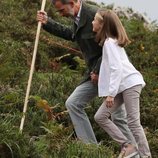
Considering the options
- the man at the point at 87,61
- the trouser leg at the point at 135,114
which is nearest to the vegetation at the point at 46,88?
the man at the point at 87,61

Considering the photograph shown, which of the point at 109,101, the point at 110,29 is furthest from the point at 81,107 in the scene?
the point at 110,29

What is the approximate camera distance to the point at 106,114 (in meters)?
8.49

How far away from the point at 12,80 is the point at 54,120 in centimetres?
181

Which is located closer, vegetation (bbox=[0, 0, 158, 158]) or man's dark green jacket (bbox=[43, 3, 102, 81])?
vegetation (bbox=[0, 0, 158, 158])

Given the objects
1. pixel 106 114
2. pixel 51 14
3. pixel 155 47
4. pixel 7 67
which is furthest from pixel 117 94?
pixel 51 14

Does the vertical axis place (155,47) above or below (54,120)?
below

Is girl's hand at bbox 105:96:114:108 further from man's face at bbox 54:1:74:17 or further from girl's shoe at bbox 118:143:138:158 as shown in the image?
man's face at bbox 54:1:74:17

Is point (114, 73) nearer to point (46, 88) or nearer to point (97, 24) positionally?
point (97, 24)

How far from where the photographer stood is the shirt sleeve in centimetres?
818

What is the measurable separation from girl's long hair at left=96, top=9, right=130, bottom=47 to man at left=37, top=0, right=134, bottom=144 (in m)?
0.28

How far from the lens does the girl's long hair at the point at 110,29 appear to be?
8.34 meters

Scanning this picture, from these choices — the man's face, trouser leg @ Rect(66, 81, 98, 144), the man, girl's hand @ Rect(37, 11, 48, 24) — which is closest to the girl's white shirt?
the man

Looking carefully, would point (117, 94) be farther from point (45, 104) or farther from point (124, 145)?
point (45, 104)

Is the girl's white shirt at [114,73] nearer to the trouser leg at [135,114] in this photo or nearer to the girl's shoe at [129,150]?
the trouser leg at [135,114]
